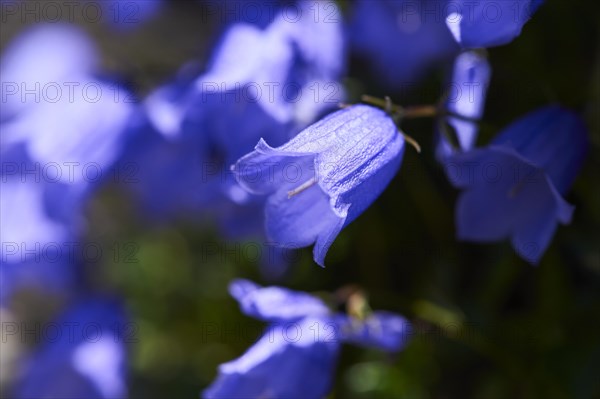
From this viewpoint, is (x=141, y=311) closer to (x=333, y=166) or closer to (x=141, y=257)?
(x=141, y=257)

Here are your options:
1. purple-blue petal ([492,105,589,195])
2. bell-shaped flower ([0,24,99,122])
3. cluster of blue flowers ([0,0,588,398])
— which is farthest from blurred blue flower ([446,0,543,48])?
bell-shaped flower ([0,24,99,122])

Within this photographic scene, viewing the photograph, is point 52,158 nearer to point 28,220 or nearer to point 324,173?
point 28,220

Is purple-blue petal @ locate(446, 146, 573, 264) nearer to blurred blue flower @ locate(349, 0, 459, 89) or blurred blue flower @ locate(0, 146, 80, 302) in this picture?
blurred blue flower @ locate(349, 0, 459, 89)

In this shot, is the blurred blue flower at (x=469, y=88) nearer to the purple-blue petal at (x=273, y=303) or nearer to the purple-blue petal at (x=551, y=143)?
the purple-blue petal at (x=551, y=143)

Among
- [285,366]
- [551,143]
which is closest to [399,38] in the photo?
[551,143]

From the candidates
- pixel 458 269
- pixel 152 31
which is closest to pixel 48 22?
pixel 152 31

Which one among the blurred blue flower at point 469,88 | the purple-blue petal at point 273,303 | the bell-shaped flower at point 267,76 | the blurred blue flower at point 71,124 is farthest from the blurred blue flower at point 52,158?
the blurred blue flower at point 469,88

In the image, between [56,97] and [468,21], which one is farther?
[56,97]
